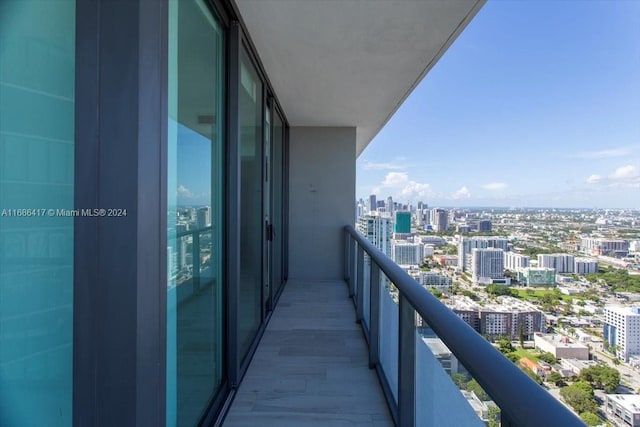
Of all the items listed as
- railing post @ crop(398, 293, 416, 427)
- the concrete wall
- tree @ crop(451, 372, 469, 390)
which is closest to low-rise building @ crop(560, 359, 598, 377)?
tree @ crop(451, 372, 469, 390)

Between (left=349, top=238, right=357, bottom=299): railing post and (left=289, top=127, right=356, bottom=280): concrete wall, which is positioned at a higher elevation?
(left=289, top=127, right=356, bottom=280): concrete wall

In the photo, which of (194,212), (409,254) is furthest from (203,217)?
(409,254)

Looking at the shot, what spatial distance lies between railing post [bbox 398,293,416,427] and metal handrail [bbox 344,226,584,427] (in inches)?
20.5

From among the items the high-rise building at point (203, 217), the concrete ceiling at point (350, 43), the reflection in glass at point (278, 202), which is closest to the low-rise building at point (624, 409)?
the high-rise building at point (203, 217)

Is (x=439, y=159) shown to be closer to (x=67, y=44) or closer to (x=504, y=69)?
(x=504, y=69)

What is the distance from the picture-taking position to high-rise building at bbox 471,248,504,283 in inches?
69.8

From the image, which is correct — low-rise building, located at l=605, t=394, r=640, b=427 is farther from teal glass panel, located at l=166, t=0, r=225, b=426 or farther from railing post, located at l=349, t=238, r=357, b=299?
railing post, located at l=349, t=238, r=357, b=299

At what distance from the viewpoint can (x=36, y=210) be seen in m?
0.84

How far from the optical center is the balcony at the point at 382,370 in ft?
2.44

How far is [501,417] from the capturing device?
725 mm

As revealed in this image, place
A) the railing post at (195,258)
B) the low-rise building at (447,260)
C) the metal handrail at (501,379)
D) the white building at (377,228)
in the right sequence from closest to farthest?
the metal handrail at (501,379), the railing post at (195,258), the low-rise building at (447,260), the white building at (377,228)

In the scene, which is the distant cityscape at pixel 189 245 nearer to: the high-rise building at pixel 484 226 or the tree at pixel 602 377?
the tree at pixel 602 377

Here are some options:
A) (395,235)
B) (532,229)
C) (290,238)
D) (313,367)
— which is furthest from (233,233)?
(290,238)

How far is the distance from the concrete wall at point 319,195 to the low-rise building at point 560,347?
4.87 metres
